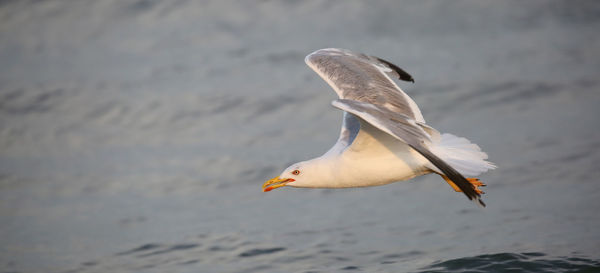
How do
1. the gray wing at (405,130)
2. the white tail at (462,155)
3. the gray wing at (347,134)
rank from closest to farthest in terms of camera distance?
the gray wing at (405,130)
the white tail at (462,155)
the gray wing at (347,134)

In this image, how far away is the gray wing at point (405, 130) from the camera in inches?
206

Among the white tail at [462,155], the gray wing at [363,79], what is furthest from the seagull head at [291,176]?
the white tail at [462,155]

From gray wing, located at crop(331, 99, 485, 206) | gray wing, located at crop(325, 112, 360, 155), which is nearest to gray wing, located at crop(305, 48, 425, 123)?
gray wing, located at crop(325, 112, 360, 155)

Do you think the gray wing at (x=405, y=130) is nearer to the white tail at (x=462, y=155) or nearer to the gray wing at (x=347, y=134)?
the white tail at (x=462, y=155)

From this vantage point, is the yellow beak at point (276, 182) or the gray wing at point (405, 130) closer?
the gray wing at point (405, 130)

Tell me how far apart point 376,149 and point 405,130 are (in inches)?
31.9

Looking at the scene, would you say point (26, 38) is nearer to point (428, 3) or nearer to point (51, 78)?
point (51, 78)

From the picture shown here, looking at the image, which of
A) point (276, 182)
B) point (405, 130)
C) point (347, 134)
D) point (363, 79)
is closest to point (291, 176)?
point (276, 182)

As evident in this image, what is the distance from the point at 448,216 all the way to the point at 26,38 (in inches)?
314

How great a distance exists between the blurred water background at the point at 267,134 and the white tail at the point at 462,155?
4.35 feet

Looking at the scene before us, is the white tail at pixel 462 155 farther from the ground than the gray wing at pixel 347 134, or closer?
closer

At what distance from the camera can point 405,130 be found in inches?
226

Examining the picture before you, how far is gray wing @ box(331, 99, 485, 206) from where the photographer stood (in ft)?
17.2

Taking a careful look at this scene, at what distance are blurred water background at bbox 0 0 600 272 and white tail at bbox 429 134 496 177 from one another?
133cm
